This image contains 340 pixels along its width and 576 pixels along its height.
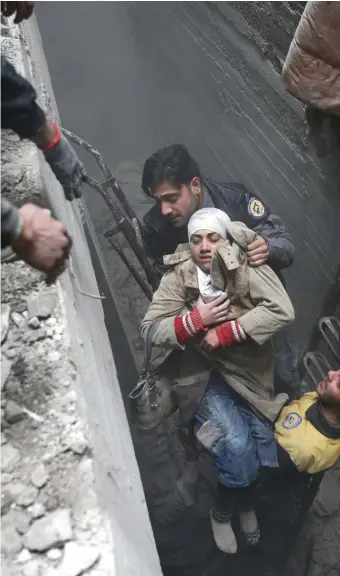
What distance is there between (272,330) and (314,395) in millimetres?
405

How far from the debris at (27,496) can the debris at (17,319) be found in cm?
46

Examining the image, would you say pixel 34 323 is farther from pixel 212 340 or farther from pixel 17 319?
pixel 212 340

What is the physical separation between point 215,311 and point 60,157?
84cm

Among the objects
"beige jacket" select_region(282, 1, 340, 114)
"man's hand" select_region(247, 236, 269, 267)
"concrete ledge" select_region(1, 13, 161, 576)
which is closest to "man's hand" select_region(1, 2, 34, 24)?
"concrete ledge" select_region(1, 13, 161, 576)

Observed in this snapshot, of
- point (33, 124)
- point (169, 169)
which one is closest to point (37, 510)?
point (33, 124)

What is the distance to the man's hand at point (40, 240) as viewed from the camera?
1254mm

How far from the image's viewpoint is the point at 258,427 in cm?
232

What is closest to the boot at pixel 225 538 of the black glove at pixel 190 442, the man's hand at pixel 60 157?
the black glove at pixel 190 442

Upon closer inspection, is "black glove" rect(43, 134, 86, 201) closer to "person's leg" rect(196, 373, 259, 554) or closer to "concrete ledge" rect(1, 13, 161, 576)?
"concrete ledge" rect(1, 13, 161, 576)

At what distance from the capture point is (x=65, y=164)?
1.83 metres

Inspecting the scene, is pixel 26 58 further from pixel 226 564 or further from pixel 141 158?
pixel 141 158

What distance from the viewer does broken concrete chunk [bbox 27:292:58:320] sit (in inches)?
61.9

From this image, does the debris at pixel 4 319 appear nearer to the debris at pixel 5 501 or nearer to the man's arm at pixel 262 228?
the debris at pixel 5 501

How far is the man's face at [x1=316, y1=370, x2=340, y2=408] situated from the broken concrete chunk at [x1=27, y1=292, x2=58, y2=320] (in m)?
1.15
